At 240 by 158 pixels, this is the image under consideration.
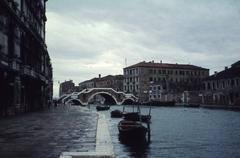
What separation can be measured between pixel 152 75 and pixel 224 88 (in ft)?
182

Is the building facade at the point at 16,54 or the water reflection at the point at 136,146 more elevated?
the building facade at the point at 16,54

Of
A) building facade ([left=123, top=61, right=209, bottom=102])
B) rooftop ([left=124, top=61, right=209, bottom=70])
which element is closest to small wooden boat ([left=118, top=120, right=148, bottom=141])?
building facade ([left=123, top=61, right=209, bottom=102])

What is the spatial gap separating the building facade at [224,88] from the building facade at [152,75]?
132 feet

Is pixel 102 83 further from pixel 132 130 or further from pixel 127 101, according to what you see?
pixel 132 130

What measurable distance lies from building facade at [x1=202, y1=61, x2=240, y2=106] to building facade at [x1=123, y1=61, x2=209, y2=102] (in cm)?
4035

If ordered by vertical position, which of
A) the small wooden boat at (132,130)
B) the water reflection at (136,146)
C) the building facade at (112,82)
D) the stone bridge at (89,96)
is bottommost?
the water reflection at (136,146)

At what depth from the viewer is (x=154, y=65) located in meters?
127

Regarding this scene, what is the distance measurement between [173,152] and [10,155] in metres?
7.76

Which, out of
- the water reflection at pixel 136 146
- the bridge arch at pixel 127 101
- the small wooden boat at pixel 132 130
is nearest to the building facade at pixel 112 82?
the bridge arch at pixel 127 101

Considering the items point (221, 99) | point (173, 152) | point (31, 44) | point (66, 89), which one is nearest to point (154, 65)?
point (221, 99)

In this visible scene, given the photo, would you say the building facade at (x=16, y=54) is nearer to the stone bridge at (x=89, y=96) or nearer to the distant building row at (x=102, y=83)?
the stone bridge at (x=89, y=96)

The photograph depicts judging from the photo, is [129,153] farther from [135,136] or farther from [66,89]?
[66,89]

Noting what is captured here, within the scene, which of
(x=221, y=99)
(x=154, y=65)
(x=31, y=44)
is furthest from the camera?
(x=154, y=65)

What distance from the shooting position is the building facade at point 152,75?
124m
